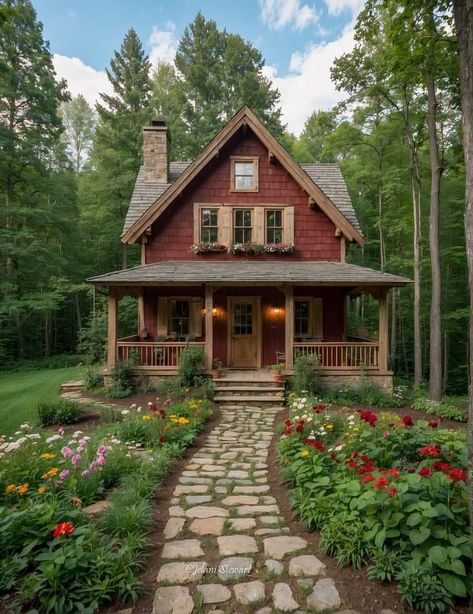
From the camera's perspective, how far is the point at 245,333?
11.5 metres

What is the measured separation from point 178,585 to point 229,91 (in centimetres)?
2639

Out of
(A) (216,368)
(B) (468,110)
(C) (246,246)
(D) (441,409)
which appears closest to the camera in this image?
(B) (468,110)

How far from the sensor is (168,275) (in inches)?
380

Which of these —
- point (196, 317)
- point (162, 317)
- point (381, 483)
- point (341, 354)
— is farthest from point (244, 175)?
point (381, 483)

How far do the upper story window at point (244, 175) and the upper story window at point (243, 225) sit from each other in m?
0.76

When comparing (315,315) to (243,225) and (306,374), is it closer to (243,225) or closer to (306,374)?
(306,374)

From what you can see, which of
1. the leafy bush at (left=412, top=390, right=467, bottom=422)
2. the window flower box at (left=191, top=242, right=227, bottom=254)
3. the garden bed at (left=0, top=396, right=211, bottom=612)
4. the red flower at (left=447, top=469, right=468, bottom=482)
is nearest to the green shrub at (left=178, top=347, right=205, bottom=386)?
the window flower box at (left=191, top=242, right=227, bottom=254)

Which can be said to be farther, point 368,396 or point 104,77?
point 104,77

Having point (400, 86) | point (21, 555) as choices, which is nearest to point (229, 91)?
point (400, 86)

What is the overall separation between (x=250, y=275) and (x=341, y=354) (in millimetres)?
3435

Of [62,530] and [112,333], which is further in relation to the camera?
[112,333]

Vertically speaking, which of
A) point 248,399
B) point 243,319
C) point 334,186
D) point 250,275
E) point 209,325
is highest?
point 334,186

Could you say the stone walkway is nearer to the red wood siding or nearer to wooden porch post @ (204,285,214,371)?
wooden porch post @ (204,285,214,371)

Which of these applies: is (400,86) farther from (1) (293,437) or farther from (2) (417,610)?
(2) (417,610)
